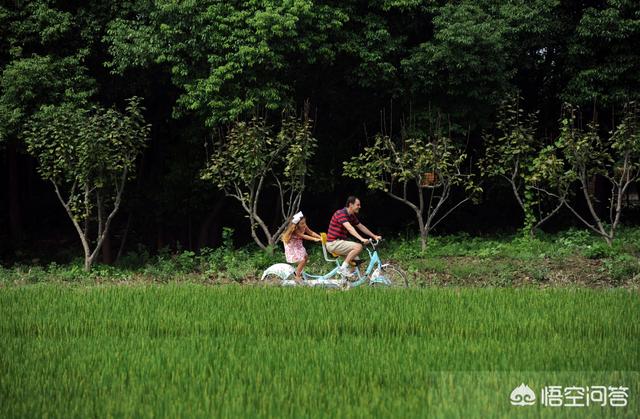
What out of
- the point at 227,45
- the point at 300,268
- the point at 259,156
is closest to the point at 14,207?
the point at 259,156

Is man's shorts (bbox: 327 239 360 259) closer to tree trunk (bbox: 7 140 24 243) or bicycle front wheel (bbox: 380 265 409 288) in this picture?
bicycle front wheel (bbox: 380 265 409 288)

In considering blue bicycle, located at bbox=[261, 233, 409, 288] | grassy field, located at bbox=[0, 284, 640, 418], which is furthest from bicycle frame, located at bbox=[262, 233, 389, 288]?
grassy field, located at bbox=[0, 284, 640, 418]

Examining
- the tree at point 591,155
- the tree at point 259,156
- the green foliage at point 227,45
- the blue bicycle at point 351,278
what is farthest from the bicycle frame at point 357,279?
the tree at point 591,155

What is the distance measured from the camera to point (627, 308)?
31.9 ft

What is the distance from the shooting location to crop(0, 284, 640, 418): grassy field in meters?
5.42

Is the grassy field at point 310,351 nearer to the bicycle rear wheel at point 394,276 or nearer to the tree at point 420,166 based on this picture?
the bicycle rear wheel at point 394,276

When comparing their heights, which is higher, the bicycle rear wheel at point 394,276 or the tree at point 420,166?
the tree at point 420,166

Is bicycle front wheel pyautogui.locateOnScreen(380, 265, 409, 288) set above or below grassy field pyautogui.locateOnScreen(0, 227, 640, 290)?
above

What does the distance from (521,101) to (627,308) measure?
14112 millimetres

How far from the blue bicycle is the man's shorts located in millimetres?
96

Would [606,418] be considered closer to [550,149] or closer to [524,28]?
[550,149]

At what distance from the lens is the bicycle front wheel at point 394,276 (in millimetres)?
12555

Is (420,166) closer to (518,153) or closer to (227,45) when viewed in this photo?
(518,153)

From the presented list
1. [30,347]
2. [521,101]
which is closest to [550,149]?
[521,101]
